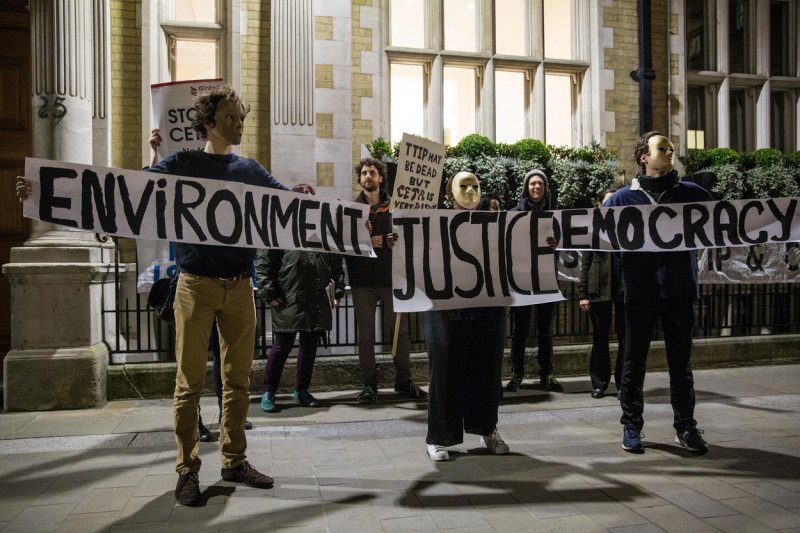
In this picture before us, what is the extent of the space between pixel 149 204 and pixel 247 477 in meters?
1.78

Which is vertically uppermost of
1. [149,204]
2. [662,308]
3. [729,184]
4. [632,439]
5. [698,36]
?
[698,36]

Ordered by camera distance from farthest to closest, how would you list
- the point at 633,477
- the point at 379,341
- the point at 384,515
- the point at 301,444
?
1. the point at 379,341
2. the point at 301,444
3. the point at 633,477
4. the point at 384,515

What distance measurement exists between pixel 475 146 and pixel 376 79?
1568 mm

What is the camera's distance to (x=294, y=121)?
7824 millimetres

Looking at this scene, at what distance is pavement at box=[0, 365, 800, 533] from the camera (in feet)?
11.1

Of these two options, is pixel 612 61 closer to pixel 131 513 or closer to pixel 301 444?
pixel 301 444

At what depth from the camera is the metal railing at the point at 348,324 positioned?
670cm

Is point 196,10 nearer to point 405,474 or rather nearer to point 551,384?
point 551,384

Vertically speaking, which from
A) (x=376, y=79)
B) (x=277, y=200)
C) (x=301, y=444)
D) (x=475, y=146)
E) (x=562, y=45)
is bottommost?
(x=301, y=444)

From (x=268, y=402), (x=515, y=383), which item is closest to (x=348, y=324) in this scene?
(x=268, y=402)

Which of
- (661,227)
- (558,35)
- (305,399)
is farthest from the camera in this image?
(558,35)

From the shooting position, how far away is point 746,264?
316 inches

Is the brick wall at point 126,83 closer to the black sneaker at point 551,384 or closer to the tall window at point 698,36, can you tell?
the black sneaker at point 551,384

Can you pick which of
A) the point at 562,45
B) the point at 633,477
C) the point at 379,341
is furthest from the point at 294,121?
the point at 633,477
